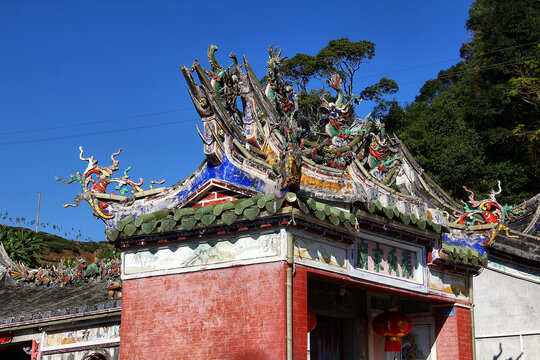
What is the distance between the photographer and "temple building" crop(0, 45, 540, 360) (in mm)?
10320

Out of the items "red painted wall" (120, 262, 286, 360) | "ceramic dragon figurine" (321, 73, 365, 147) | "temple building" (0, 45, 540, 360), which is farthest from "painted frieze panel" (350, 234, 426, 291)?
"ceramic dragon figurine" (321, 73, 365, 147)

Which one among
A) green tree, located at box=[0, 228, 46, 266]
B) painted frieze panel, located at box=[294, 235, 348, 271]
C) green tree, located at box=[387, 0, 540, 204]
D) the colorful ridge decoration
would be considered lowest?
painted frieze panel, located at box=[294, 235, 348, 271]

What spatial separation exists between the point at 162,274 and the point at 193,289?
0.66 meters

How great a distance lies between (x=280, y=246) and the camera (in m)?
10.3

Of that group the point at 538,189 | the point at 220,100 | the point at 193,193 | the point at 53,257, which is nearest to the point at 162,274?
the point at 193,193

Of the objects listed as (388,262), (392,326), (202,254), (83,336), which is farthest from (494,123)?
(202,254)

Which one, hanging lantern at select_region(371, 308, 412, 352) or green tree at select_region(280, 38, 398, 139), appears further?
green tree at select_region(280, 38, 398, 139)

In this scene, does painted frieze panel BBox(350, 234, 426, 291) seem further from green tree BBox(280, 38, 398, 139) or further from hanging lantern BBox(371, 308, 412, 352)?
green tree BBox(280, 38, 398, 139)

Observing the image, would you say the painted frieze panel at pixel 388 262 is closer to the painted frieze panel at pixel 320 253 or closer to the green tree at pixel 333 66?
the painted frieze panel at pixel 320 253

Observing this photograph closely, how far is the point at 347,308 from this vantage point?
1409 centimetres

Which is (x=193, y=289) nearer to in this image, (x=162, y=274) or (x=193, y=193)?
(x=162, y=274)

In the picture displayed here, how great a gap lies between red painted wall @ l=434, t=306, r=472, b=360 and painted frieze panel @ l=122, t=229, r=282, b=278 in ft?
16.4

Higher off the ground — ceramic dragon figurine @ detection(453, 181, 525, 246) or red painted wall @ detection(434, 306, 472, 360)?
ceramic dragon figurine @ detection(453, 181, 525, 246)

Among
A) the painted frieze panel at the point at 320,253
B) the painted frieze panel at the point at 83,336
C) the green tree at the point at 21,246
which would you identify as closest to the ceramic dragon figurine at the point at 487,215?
the painted frieze panel at the point at 320,253
